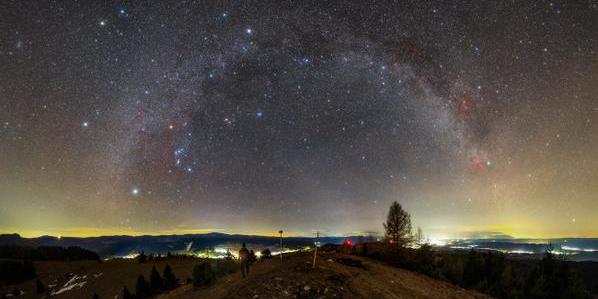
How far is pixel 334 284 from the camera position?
14.2 m

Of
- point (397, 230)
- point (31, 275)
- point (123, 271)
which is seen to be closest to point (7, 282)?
point (31, 275)

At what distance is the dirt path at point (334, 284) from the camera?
13.6 meters

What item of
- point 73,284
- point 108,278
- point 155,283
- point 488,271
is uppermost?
point 488,271

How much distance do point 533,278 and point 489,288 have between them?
14.4 feet

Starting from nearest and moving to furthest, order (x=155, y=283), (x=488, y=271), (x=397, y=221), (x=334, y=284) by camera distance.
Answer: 1. (x=334, y=284)
2. (x=488, y=271)
3. (x=155, y=283)
4. (x=397, y=221)

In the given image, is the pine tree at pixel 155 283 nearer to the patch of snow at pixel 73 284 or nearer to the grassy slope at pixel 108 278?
the grassy slope at pixel 108 278

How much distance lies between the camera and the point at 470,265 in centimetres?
2341

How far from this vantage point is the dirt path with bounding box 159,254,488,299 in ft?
44.7

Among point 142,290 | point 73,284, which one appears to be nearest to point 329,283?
point 142,290

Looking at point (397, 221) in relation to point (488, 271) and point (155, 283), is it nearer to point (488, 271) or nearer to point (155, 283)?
point (488, 271)

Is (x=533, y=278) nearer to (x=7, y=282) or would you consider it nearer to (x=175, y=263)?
(x=175, y=263)

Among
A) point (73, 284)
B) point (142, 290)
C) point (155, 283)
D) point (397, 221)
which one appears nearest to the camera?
point (142, 290)

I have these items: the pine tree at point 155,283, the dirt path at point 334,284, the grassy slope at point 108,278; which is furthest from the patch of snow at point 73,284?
the dirt path at point 334,284

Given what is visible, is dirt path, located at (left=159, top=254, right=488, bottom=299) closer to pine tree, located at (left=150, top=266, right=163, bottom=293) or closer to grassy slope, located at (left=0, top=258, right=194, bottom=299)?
pine tree, located at (left=150, top=266, right=163, bottom=293)
